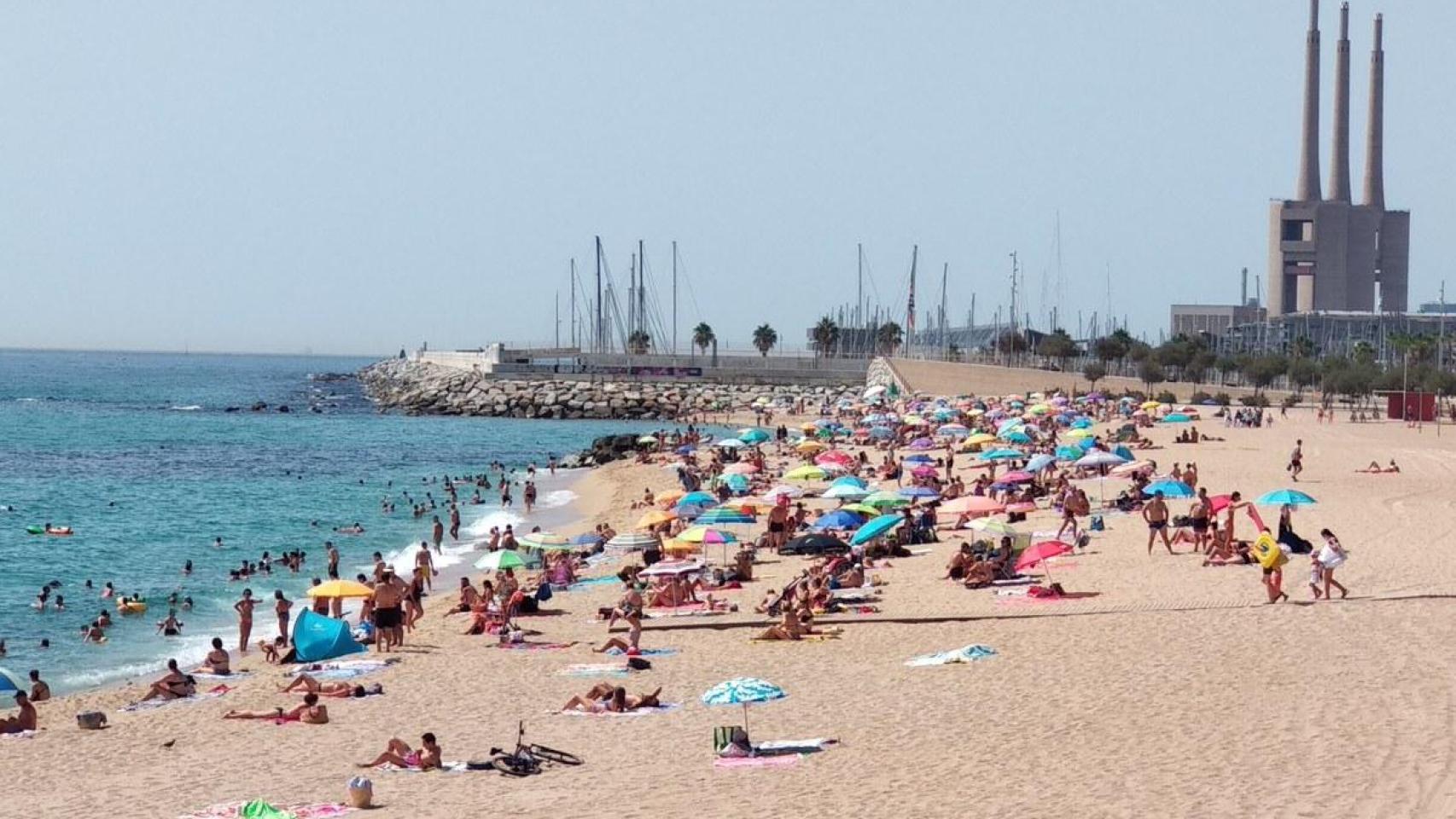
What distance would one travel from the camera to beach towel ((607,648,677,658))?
17.8 m

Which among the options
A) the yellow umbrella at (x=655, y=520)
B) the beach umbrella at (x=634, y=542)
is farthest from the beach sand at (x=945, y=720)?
the yellow umbrella at (x=655, y=520)

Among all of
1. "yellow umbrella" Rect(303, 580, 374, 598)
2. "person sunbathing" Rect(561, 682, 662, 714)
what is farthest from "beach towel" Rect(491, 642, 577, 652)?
"person sunbathing" Rect(561, 682, 662, 714)

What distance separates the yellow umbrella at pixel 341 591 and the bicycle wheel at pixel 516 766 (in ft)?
26.3

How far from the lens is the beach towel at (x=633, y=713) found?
579 inches

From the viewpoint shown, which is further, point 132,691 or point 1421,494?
point 1421,494

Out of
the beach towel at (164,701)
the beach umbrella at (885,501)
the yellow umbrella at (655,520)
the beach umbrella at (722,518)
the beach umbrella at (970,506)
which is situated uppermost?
the beach umbrella at (970,506)

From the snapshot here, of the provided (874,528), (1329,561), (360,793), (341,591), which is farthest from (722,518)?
(360,793)

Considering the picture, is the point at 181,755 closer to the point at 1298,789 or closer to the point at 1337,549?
the point at 1298,789

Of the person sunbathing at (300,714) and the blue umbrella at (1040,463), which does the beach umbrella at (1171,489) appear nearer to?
the blue umbrella at (1040,463)

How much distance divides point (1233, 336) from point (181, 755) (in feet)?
398

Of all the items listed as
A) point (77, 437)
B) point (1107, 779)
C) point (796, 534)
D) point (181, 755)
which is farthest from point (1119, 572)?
point (77, 437)

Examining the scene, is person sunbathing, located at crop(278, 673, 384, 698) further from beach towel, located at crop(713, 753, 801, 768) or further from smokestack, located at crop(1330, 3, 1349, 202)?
smokestack, located at crop(1330, 3, 1349, 202)

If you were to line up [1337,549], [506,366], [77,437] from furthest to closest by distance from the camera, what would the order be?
[506,366], [77,437], [1337,549]

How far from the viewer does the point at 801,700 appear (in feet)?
48.4
